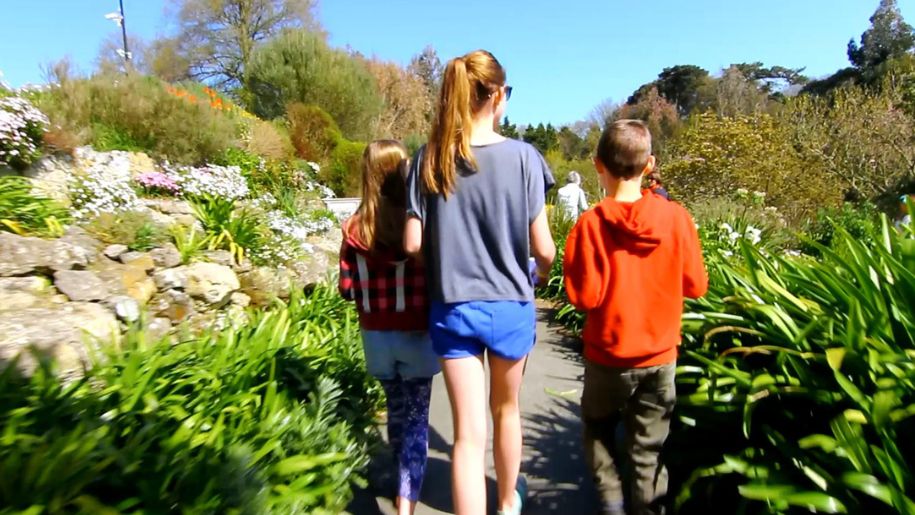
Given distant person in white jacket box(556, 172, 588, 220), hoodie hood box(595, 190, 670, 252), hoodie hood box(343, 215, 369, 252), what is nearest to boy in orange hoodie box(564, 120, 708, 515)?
hoodie hood box(595, 190, 670, 252)

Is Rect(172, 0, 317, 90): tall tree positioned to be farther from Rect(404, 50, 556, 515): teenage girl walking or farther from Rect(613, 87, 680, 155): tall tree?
Rect(404, 50, 556, 515): teenage girl walking

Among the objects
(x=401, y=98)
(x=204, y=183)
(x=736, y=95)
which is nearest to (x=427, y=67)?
(x=401, y=98)

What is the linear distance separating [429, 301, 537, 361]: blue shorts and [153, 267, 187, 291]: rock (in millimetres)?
2702

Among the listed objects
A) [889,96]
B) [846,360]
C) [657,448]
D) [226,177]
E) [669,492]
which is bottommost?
[669,492]

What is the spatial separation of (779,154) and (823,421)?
1065 cm

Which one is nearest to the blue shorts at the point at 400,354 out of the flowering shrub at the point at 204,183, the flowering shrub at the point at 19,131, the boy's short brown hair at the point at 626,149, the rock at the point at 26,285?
the boy's short brown hair at the point at 626,149

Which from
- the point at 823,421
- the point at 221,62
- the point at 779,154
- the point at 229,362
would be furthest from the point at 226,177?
the point at 221,62

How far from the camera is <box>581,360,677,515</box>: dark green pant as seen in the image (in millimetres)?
2154

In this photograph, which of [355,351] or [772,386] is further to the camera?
[355,351]

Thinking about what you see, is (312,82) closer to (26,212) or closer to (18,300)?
(26,212)

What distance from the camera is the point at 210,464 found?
79.3 inches

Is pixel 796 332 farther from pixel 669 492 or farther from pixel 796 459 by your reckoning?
pixel 669 492

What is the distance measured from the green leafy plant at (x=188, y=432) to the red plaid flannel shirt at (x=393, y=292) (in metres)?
0.58

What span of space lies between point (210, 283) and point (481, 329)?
286cm
